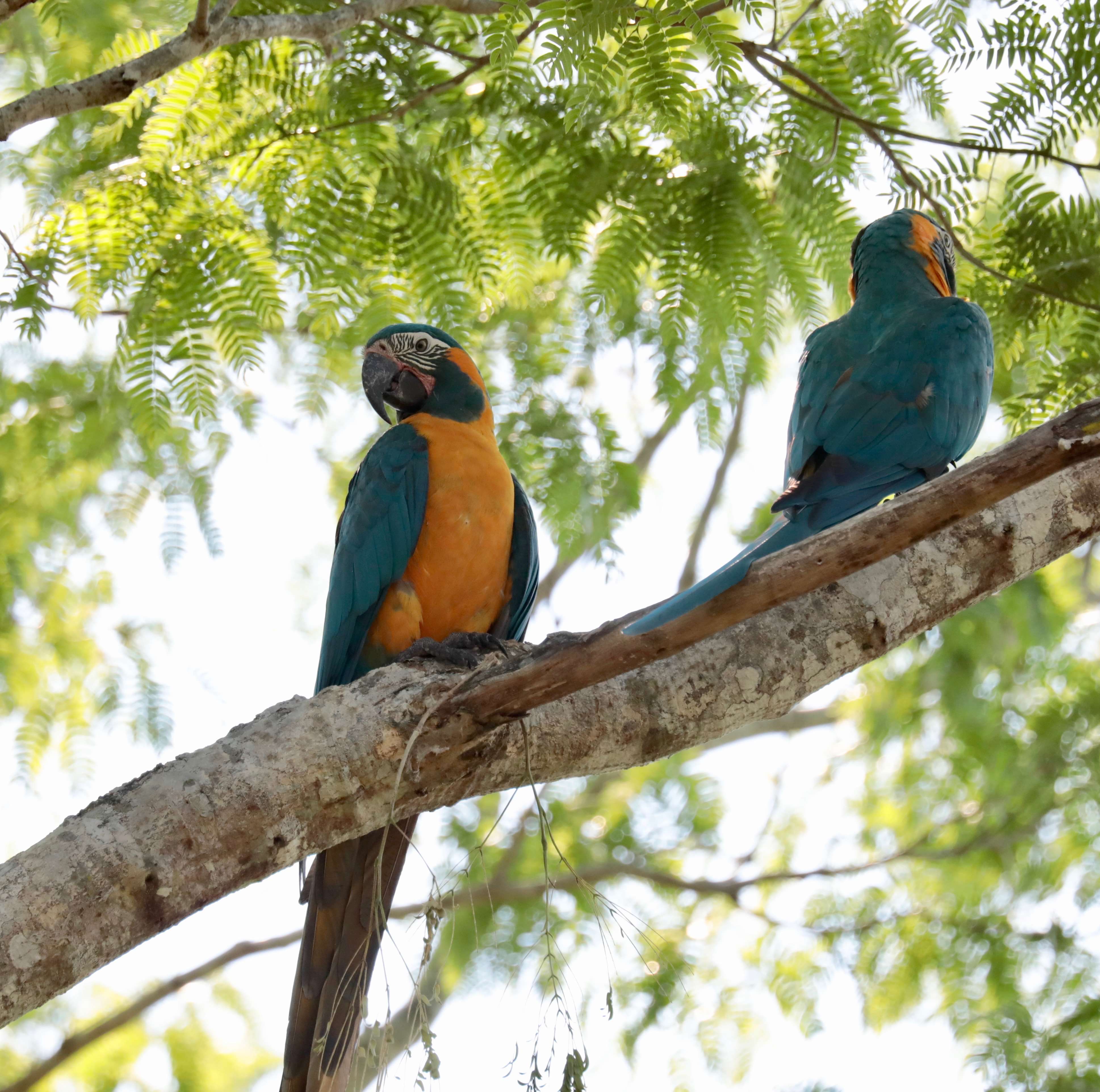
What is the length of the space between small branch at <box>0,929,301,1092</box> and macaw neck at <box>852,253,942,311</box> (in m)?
3.20

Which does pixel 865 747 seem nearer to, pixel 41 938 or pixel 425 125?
pixel 425 125

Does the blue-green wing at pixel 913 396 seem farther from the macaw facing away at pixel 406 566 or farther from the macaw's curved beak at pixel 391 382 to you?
the macaw's curved beak at pixel 391 382

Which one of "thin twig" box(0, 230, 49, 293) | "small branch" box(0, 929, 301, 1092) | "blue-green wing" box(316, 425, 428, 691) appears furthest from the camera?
"small branch" box(0, 929, 301, 1092)

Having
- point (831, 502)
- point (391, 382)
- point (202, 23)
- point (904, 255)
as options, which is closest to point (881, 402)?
point (831, 502)

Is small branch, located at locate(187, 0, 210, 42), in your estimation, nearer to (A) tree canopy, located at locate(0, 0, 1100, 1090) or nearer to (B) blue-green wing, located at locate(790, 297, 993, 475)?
(A) tree canopy, located at locate(0, 0, 1100, 1090)

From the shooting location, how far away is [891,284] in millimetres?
3018

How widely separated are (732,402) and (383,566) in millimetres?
1336

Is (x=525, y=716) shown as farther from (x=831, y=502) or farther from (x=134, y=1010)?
(x=134, y=1010)

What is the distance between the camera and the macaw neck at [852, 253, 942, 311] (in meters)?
2.97

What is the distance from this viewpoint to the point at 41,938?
1.52 meters

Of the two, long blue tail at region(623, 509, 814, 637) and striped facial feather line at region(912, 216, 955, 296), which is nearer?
long blue tail at region(623, 509, 814, 637)

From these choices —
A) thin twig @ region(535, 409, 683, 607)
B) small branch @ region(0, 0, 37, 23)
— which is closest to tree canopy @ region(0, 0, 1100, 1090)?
small branch @ region(0, 0, 37, 23)

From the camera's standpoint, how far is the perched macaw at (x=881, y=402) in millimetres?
2387

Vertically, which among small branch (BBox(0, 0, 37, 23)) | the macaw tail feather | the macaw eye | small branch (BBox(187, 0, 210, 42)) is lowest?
the macaw tail feather
